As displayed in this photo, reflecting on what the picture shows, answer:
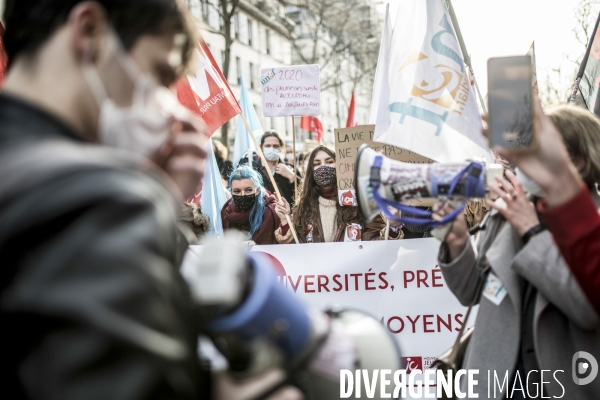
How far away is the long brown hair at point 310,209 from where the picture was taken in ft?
17.5

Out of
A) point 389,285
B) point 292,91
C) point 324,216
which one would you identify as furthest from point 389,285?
point 292,91

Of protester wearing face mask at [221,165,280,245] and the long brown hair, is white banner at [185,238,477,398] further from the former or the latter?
protester wearing face mask at [221,165,280,245]

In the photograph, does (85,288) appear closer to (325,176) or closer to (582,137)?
(582,137)

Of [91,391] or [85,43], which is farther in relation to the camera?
[85,43]

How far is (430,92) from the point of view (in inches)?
165

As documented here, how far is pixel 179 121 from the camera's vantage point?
49.7 inches

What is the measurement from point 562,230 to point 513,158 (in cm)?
34

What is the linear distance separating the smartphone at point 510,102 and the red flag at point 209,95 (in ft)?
13.6

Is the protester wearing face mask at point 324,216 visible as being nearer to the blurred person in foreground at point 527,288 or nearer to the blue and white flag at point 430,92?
the blue and white flag at point 430,92

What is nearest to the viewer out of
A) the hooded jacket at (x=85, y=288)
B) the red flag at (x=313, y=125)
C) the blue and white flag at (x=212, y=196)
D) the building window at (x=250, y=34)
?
the hooded jacket at (x=85, y=288)

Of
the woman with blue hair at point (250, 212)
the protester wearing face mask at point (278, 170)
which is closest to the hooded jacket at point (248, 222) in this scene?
the woman with blue hair at point (250, 212)

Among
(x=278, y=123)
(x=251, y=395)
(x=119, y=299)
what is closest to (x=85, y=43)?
(x=119, y=299)

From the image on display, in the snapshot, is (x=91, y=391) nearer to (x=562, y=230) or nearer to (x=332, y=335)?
(x=332, y=335)

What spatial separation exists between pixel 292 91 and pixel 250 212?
2.43m
